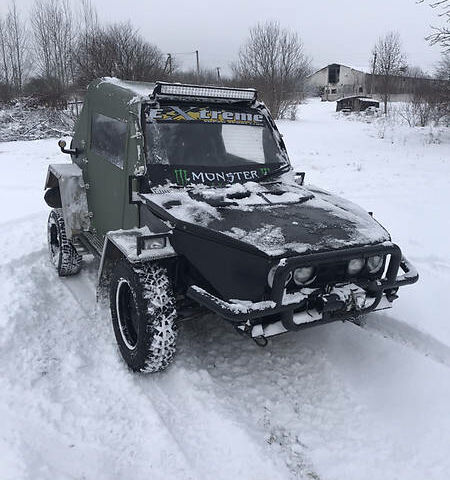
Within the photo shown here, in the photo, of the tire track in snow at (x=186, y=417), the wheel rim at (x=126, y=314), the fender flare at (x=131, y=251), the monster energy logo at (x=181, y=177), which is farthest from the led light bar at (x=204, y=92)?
the tire track in snow at (x=186, y=417)

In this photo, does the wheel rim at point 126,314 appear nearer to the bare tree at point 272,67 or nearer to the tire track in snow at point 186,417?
the tire track in snow at point 186,417

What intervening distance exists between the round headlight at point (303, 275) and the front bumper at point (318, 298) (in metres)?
0.06

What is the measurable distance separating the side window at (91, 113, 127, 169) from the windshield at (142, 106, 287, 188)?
1.14 ft

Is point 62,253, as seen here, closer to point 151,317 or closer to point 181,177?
point 181,177

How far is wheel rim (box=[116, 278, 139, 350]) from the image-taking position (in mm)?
3707

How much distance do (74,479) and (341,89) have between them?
70.7 metres

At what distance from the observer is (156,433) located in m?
2.97

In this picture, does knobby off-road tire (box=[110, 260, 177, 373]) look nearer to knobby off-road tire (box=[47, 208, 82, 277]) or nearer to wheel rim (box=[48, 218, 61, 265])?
knobby off-road tire (box=[47, 208, 82, 277])

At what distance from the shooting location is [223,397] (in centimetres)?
336

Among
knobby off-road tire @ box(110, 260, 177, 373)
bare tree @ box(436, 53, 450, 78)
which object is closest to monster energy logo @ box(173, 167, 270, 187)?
knobby off-road tire @ box(110, 260, 177, 373)

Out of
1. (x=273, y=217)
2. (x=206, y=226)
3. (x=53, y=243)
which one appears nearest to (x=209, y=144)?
(x=273, y=217)

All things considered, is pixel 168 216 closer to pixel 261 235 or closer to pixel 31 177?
pixel 261 235

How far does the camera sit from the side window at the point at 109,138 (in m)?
4.21

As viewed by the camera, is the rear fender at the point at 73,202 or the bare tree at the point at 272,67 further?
the bare tree at the point at 272,67
